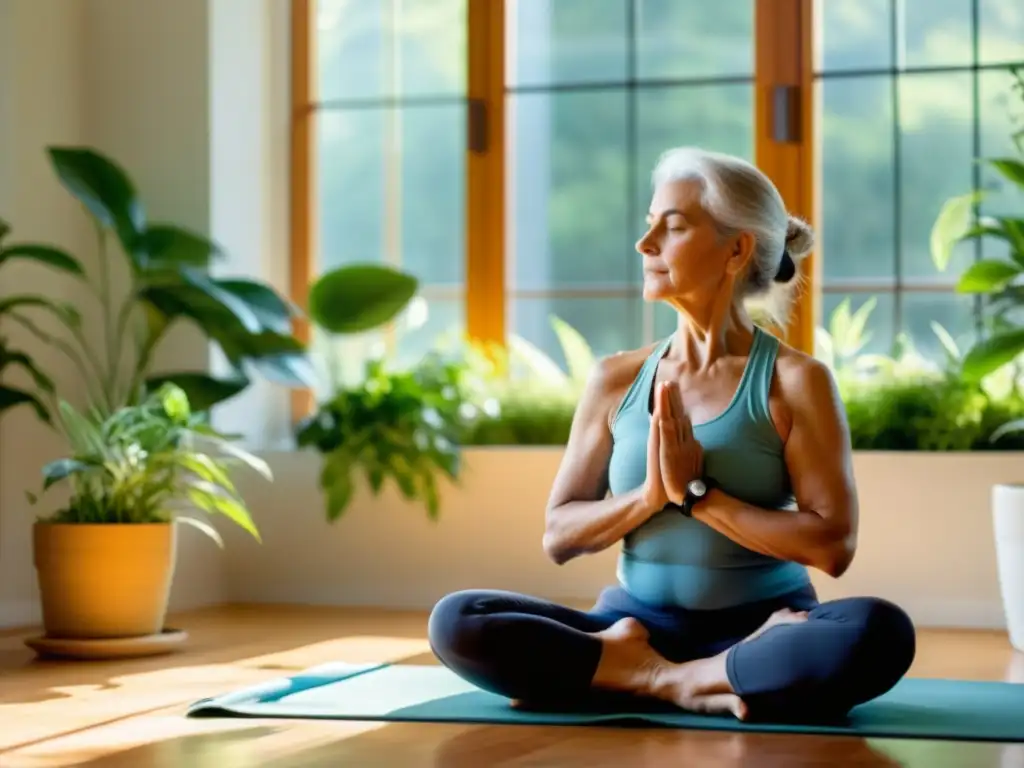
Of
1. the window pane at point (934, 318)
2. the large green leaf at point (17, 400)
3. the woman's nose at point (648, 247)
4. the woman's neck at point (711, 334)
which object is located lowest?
the large green leaf at point (17, 400)

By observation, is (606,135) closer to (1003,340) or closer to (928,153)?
(928,153)

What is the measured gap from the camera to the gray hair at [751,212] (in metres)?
2.90

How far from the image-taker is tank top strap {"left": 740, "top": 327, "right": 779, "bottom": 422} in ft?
9.38

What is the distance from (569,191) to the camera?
18.1 feet

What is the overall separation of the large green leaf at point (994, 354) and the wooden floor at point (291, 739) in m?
0.86

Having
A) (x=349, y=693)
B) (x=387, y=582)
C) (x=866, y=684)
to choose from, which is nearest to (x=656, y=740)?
(x=866, y=684)

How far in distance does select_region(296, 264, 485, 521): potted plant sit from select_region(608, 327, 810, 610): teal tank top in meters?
2.21

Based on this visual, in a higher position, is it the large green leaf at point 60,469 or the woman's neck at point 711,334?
the woman's neck at point 711,334

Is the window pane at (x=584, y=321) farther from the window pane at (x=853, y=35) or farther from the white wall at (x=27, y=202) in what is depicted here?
the white wall at (x=27, y=202)

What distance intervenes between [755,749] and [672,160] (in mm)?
1066

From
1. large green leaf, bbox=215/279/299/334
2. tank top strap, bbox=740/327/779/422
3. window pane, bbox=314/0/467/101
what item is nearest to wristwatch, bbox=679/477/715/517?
tank top strap, bbox=740/327/779/422

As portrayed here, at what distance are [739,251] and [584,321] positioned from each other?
2.54 meters

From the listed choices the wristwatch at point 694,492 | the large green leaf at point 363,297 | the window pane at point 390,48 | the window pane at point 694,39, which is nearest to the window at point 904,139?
the window pane at point 694,39

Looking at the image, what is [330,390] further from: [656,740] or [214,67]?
[656,740]
